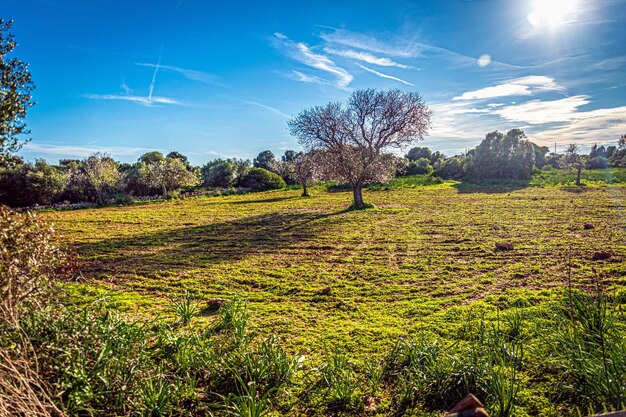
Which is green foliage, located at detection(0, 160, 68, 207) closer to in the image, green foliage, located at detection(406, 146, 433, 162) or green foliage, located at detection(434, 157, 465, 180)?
green foliage, located at detection(434, 157, 465, 180)

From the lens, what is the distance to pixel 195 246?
45.5 ft

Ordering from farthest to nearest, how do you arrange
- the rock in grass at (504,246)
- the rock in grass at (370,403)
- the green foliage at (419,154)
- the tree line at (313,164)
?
the green foliage at (419,154), the tree line at (313,164), the rock in grass at (504,246), the rock in grass at (370,403)

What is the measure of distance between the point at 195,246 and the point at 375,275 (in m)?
8.35

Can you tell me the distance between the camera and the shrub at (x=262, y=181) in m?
52.1

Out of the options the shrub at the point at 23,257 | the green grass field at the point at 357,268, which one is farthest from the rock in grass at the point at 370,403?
the shrub at the point at 23,257

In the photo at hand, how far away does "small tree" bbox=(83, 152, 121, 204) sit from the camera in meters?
38.9

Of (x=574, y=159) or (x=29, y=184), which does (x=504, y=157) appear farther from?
(x=29, y=184)

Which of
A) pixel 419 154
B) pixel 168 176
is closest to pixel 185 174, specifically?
pixel 168 176

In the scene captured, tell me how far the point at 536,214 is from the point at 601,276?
12.0 meters

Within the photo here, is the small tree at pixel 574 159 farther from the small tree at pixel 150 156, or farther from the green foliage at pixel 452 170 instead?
the small tree at pixel 150 156

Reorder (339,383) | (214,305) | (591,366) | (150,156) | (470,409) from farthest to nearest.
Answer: (150,156), (214,305), (339,383), (591,366), (470,409)

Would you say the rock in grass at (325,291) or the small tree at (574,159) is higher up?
the small tree at (574,159)

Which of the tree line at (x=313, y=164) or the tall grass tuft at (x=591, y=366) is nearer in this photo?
the tall grass tuft at (x=591, y=366)

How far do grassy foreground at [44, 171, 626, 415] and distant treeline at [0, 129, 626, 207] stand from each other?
42.2 ft
